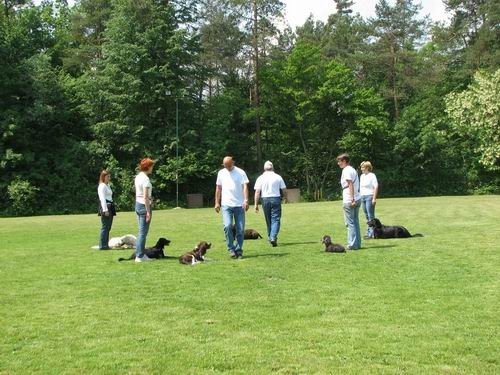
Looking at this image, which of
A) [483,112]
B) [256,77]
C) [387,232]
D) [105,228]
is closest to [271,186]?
[387,232]

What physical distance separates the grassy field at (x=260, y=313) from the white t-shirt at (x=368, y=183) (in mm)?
2075

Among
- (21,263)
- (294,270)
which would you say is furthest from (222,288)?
(21,263)

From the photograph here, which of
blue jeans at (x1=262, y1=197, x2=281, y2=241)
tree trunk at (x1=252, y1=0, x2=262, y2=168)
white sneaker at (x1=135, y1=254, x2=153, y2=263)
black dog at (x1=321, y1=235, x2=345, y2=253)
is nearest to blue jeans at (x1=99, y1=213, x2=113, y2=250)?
white sneaker at (x1=135, y1=254, x2=153, y2=263)

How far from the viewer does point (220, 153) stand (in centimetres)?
4059

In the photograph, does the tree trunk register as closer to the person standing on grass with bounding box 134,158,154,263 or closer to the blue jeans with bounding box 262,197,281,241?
the blue jeans with bounding box 262,197,281,241

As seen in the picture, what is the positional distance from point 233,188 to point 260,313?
450 cm

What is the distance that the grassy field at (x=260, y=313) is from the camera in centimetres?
449

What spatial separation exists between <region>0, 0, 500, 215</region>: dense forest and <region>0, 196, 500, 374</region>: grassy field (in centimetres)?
2841

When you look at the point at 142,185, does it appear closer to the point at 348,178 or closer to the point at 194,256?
the point at 194,256

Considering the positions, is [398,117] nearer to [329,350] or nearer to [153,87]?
[153,87]

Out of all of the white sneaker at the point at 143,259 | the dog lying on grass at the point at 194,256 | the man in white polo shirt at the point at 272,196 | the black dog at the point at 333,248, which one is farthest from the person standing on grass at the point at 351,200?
the white sneaker at the point at 143,259

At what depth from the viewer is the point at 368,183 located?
12836mm

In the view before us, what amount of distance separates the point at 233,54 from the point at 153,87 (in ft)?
38.3

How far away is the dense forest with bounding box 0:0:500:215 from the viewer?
37719mm
